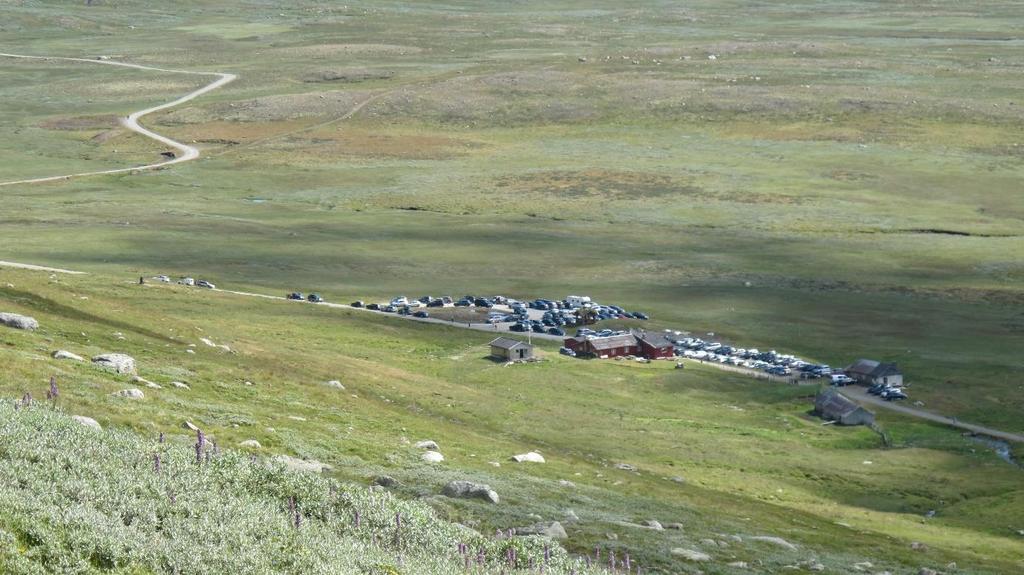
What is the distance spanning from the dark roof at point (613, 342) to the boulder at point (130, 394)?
68052 mm

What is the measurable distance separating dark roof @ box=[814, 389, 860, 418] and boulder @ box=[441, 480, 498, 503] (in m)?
56.3

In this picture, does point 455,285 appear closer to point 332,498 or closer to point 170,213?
point 170,213

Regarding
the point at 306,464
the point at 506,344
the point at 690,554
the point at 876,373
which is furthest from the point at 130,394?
the point at 876,373

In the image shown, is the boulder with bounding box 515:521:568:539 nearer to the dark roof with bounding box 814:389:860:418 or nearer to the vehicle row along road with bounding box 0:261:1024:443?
the dark roof with bounding box 814:389:860:418

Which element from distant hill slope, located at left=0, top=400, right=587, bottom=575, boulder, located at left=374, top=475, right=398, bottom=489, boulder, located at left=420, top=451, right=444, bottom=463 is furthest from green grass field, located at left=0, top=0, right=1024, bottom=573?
distant hill slope, located at left=0, top=400, right=587, bottom=575

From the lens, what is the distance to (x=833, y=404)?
96.4 metres

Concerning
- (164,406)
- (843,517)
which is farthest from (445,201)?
(164,406)

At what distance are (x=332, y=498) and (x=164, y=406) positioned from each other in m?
16.8

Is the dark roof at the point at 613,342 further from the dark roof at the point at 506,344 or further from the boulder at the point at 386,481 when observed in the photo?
the boulder at the point at 386,481

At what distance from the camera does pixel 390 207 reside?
193500 millimetres

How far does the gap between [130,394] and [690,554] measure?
65.1 feet

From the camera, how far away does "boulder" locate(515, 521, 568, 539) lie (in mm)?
38750

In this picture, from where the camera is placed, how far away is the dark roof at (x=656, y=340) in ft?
380

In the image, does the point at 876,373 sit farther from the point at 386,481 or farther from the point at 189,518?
the point at 189,518
